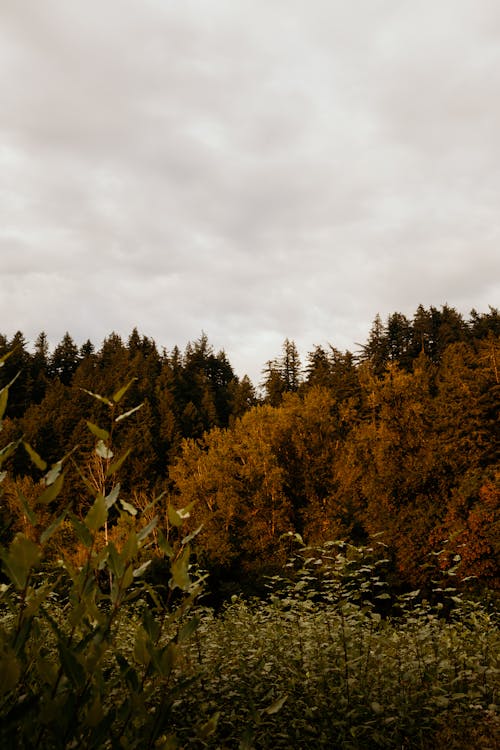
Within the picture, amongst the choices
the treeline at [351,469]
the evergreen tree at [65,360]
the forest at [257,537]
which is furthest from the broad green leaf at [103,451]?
the evergreen tree at [65,360]

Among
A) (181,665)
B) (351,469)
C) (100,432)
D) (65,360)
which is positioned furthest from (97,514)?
(65,360)

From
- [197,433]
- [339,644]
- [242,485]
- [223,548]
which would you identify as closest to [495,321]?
[197,433]

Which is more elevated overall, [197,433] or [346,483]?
[197,433]

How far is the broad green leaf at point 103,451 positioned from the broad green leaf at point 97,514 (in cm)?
16

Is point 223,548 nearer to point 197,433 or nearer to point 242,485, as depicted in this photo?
point 242,485

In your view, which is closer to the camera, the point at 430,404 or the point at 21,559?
the point at 21,559

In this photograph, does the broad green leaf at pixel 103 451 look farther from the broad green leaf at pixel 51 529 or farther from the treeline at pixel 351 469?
the treeline at pixel 351 469

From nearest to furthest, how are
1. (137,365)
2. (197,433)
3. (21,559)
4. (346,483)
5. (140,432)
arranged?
(21,559)
(346,483)
(140,432)
(197,433)
(137,365)

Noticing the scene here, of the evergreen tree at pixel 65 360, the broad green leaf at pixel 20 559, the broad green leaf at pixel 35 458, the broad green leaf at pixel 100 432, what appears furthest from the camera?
the evergreen tree at pixel 65 360

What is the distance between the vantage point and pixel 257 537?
28.3 meters

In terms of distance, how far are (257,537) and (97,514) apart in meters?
28.5

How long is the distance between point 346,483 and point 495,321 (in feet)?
127

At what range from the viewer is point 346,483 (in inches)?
1126

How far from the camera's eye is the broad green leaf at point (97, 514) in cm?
117
